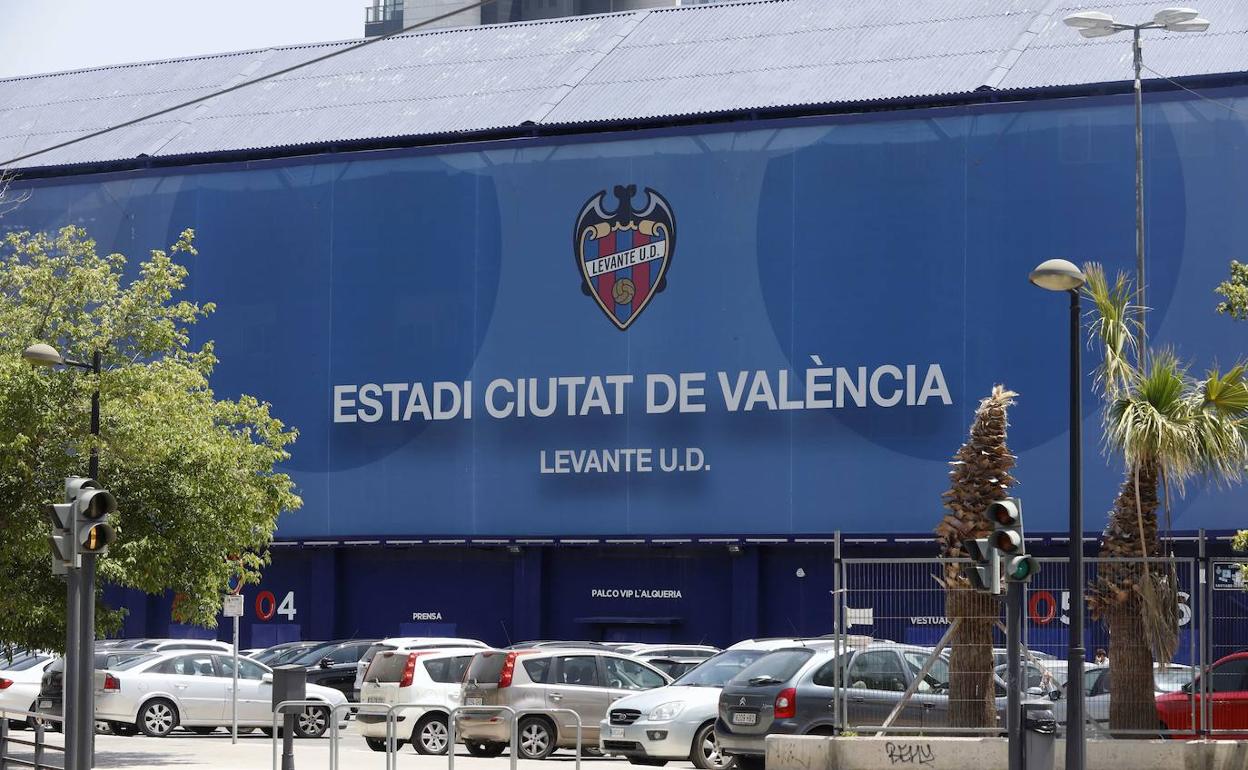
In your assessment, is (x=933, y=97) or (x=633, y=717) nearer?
(x=633, y=717)

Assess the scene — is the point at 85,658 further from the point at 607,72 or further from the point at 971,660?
the point at 607,72

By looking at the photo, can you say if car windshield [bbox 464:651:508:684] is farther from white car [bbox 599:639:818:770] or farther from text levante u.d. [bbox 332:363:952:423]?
text levante u.d. [bbox 332:363:952:423]

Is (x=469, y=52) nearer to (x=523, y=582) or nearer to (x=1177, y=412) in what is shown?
Answer: (x=523, y=582)

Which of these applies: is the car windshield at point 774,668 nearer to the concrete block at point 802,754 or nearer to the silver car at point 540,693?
the concrete block at point 802,754

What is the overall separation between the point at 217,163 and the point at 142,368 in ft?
91.8

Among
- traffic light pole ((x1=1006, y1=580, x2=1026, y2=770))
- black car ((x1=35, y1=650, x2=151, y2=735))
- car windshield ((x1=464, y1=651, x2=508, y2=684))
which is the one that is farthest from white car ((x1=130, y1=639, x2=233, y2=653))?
traffic light pole ((x1=1006, y1=580, x2=1026, y2=770))

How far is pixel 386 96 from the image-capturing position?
54938mm

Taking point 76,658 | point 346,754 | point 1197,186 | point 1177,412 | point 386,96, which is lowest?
point 346,754

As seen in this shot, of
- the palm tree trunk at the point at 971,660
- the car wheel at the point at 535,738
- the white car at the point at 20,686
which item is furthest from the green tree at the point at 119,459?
the palm tree trunk at the point at 971,660

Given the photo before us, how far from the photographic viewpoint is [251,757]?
26922 mm

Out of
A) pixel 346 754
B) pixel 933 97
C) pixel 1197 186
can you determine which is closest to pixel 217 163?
pixel 933 97

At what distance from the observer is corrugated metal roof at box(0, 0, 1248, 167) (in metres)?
47.2

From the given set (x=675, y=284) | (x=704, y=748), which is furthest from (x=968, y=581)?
(x=675, y=284)

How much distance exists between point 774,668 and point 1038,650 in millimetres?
3716
